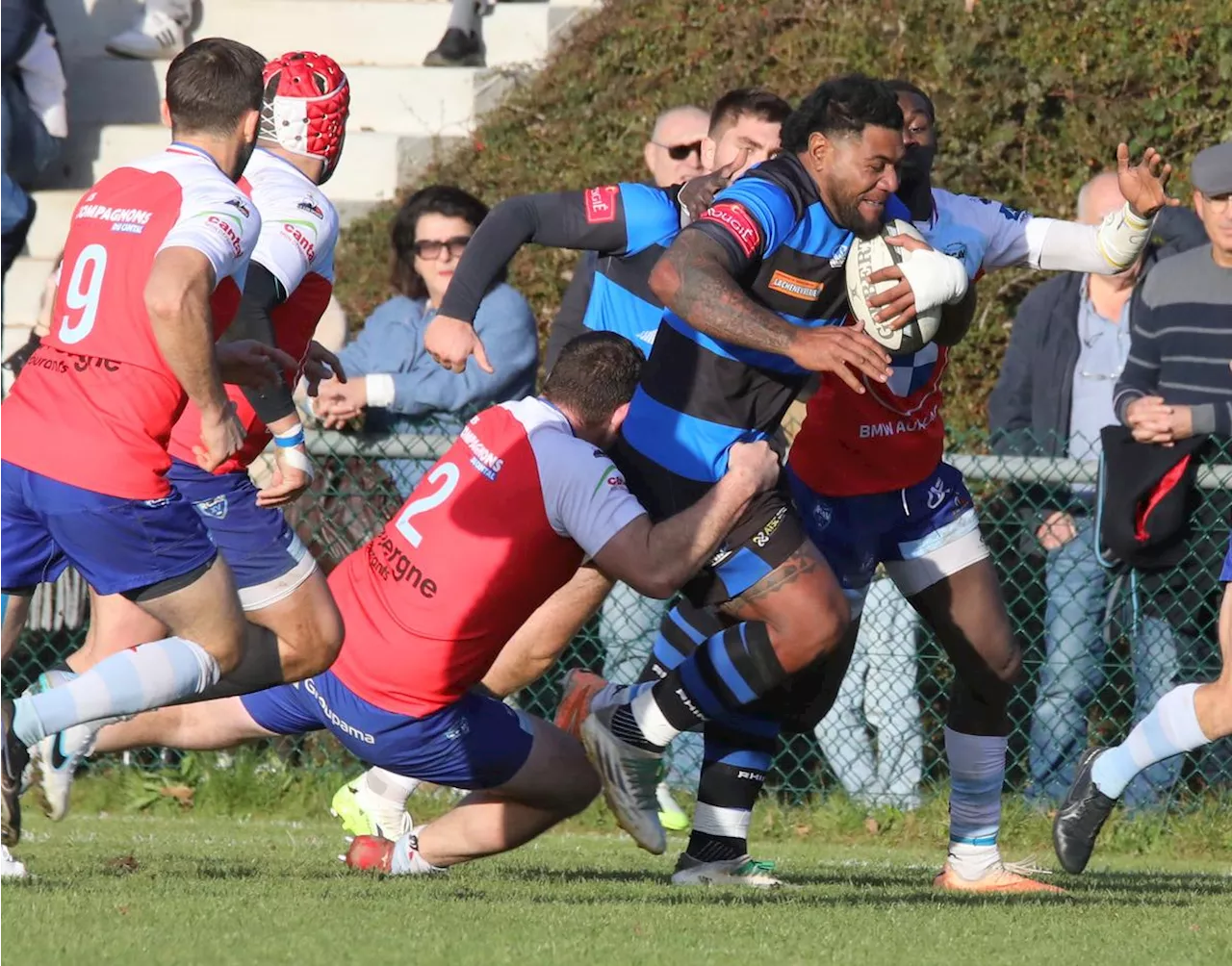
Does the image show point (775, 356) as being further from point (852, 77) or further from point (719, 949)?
point (719, 949)

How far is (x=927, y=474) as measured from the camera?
6.67m

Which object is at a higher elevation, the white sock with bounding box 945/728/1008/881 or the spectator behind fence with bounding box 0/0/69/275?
the spectator behind fence with bounding box 0/0/69/275

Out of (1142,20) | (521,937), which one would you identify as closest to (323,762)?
(521,937)

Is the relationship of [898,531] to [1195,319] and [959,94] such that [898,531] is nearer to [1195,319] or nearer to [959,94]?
[1195,319]

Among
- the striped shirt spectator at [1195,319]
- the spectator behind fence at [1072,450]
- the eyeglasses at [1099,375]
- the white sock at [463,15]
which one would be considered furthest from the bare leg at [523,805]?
the white sock at [463,15]

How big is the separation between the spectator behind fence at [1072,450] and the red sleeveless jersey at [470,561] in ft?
10.7

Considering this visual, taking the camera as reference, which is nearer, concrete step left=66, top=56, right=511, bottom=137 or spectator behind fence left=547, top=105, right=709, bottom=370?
spectator behind fence left=547, top=105, right=709, bottom=370

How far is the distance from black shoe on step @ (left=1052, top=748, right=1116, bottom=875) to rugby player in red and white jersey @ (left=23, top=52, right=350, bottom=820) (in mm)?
2464

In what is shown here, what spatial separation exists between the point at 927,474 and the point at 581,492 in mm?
1374

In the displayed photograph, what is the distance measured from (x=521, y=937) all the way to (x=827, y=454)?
233 centimetres

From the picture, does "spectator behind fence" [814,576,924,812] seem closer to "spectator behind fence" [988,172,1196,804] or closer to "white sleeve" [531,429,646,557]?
"spectator behind fence" [988,172,1196,804]

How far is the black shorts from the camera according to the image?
6086 millimetres

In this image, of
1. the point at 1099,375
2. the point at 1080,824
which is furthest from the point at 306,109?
the point at 1099,375

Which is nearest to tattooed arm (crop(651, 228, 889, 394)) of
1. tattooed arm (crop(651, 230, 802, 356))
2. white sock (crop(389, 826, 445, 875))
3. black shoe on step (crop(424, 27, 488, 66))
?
tattooed arm (crop(651, 230, 802, 356))
